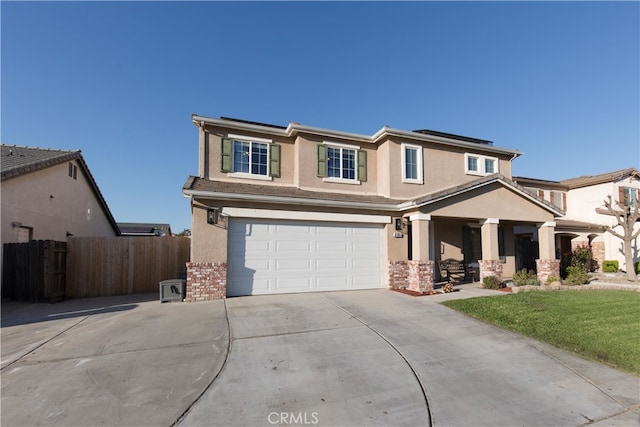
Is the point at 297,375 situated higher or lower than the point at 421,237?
lower

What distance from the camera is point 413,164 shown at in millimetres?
12852

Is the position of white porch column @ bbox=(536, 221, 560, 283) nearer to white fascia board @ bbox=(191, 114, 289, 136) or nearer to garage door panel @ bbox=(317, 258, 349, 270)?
garage door panel @ bbox=(317, 258, 349, 270)

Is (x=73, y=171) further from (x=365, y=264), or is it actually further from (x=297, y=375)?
(x=297, y=375)

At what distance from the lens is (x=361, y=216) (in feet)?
36.3

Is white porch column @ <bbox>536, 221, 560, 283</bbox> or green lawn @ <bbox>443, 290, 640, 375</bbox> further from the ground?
white porch column @ <bbox>536, 221, 560, 283</bbox>

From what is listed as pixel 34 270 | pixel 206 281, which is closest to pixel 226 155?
pixel 206 281

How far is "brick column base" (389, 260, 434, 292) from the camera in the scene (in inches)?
409

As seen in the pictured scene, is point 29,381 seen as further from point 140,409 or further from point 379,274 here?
point 379,274

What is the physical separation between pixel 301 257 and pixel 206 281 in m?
3.13

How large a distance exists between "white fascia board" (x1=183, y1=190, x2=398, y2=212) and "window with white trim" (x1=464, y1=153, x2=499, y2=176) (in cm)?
525

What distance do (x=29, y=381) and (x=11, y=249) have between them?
27.8 feet

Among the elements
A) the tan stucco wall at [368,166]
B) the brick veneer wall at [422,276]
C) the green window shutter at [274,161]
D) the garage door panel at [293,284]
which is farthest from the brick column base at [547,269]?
the green window shutter at [274,161]

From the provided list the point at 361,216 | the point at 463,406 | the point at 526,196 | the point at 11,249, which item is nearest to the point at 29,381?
the point at 463,406

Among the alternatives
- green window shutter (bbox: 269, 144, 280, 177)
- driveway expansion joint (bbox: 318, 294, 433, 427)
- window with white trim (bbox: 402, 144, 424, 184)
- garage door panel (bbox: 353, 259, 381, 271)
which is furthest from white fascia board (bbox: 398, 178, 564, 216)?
green window shutter (bbox: 269, 144, 280, 177)
